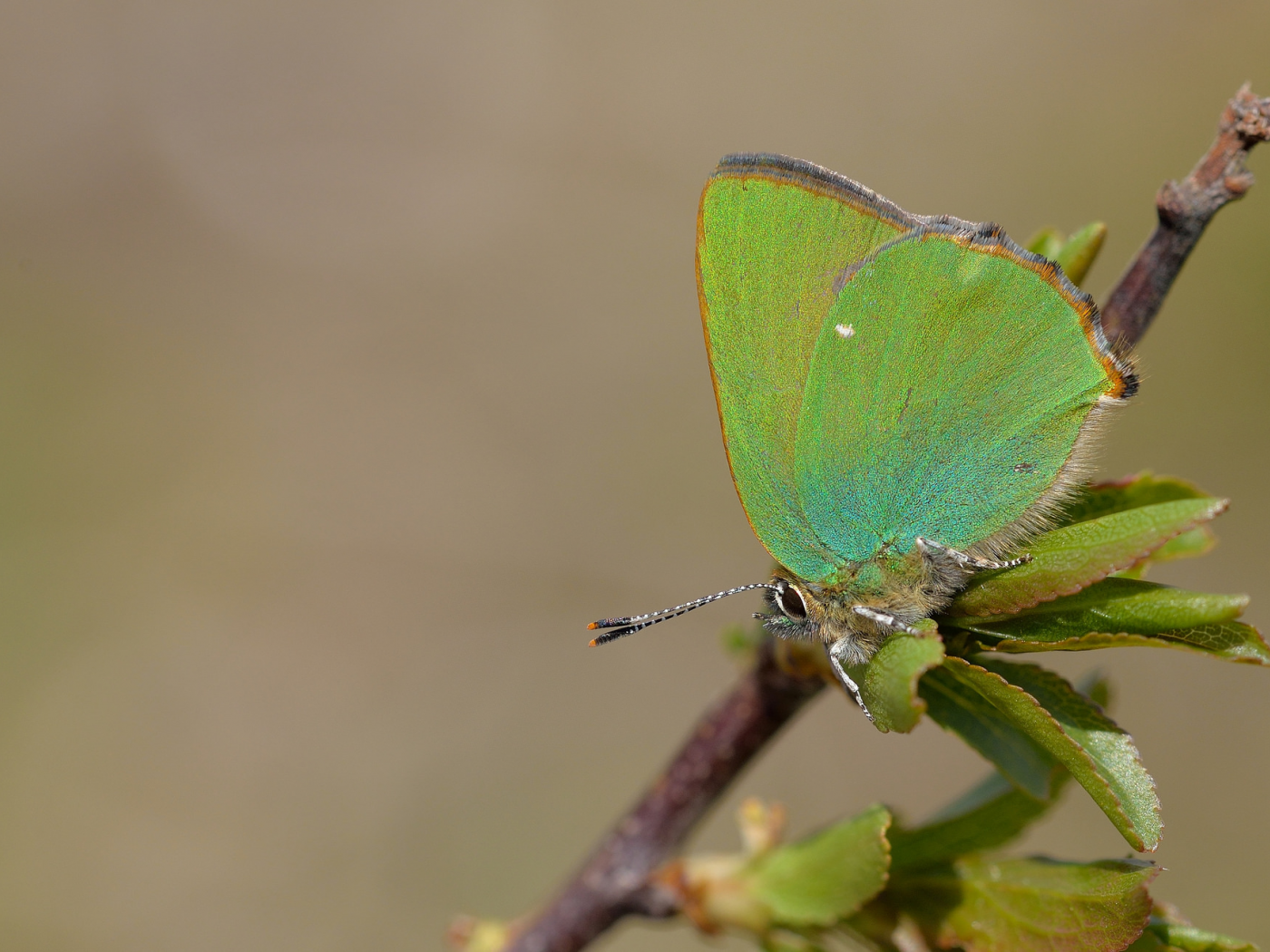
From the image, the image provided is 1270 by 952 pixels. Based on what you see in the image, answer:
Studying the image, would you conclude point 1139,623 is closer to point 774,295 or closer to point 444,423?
point 774,295

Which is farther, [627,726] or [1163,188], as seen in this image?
[627,726]

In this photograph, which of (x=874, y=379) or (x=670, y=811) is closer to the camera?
(x=874, y=379)

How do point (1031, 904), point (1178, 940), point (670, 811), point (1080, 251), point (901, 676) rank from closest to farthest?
point (901, 676), point (1178, 940), point (1031, 904), point (1080, 251), point (670, 811)

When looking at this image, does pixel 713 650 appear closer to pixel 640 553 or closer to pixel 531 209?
pixel 640 553

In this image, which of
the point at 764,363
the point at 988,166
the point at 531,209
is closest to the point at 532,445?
the point at 531,209

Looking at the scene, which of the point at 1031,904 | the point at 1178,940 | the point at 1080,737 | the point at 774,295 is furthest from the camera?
the point at 774,295

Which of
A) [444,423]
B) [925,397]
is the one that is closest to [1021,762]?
[925,397]

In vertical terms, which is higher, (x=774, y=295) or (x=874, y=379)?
(x=774, y=295)
